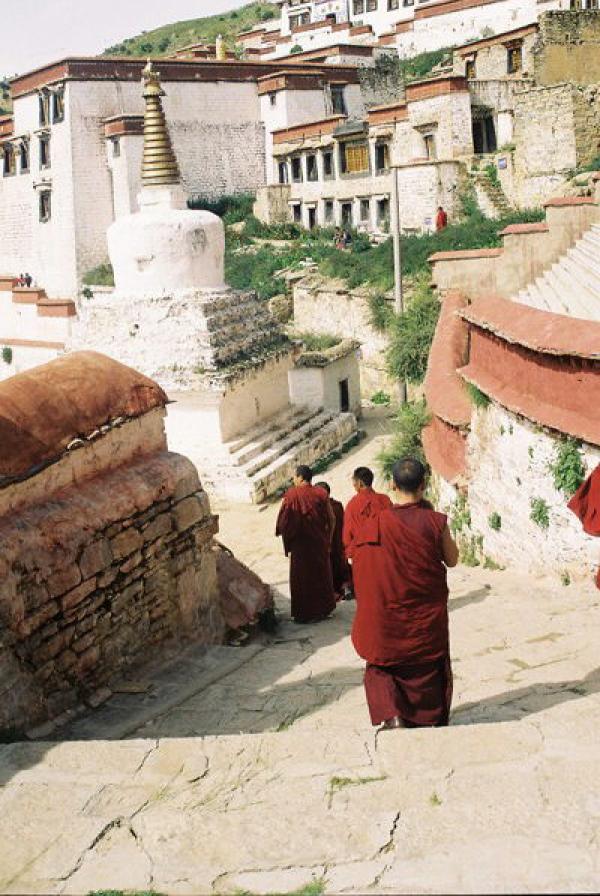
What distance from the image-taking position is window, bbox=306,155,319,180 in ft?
119

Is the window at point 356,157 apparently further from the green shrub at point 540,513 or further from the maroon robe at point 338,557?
the green shrub at point 540,513

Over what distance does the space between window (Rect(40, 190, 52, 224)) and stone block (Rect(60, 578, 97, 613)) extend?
34144mm

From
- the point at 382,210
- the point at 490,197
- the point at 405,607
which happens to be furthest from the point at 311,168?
the point at 405,607

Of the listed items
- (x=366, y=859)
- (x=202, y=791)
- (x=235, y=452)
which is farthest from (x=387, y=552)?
(x=235, y=452)

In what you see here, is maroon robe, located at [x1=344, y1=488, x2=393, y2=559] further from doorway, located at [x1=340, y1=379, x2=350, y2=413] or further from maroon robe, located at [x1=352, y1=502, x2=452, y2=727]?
doorway, located at [x1=340, y1=379, x2=350, y2=413]

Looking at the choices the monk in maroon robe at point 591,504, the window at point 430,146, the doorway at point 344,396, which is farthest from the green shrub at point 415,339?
the window at point 430,146

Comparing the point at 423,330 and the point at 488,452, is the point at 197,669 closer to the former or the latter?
the point at 488,452

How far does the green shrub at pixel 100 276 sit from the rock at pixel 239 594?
28.8 meters

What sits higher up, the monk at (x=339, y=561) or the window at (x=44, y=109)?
the window at (x=44, y=109)

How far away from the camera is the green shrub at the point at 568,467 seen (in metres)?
7.33

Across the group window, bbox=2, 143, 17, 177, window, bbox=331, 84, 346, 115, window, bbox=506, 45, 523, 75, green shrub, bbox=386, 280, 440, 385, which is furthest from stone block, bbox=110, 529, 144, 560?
window, bbox=2, 143, 17, 177

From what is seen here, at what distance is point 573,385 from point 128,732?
3538mm

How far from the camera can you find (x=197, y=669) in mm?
6836

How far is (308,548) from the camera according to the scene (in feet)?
28.1
